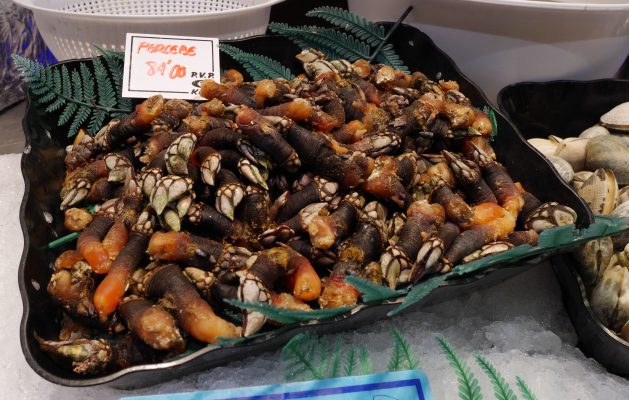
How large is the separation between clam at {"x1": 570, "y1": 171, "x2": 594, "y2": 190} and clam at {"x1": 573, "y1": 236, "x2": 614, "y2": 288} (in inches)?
14.1

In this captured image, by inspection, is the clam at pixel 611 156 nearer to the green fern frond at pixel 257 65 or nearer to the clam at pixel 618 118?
the clam at pixel 618 118

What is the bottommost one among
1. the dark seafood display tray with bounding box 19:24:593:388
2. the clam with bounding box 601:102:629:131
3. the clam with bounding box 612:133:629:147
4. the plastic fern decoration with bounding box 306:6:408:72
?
the dark seafood display tray with bounding box 19:24:593:388

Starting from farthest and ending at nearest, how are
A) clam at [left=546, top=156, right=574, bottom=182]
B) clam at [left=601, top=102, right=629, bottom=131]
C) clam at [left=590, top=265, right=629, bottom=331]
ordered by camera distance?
1. clam at [left=601, top=102, right=629, bottom=131]
2. clam at [left=546, top=156, right=574, bottom=182]
3. clam at [left=590, top=265, right=629, bottom=331]

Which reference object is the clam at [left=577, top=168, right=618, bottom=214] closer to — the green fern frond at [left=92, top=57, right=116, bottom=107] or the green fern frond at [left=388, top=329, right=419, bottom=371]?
the green fern frond at [left=388, top=329, right=419, bottom=371]

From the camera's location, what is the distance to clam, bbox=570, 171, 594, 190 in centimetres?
169

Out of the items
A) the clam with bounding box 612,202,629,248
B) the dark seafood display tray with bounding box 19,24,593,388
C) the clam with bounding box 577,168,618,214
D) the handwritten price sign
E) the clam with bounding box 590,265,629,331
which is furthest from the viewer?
the handwritten price sign

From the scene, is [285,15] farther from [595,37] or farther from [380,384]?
[380,384]

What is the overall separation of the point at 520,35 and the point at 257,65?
97 cm

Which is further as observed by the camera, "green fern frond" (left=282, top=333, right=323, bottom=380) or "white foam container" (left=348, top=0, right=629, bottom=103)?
"white foam container" (left=348, top=0, right=629, bottom=103)

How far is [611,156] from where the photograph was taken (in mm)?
1716

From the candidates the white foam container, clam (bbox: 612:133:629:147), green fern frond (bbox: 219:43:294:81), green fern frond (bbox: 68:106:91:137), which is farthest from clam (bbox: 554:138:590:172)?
green fern frond (bbox: 68:106:91:137)

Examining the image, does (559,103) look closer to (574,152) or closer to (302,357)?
(574,152)

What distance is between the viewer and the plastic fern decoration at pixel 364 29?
6.62ft

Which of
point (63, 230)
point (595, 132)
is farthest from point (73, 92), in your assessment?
point (595, 132)
